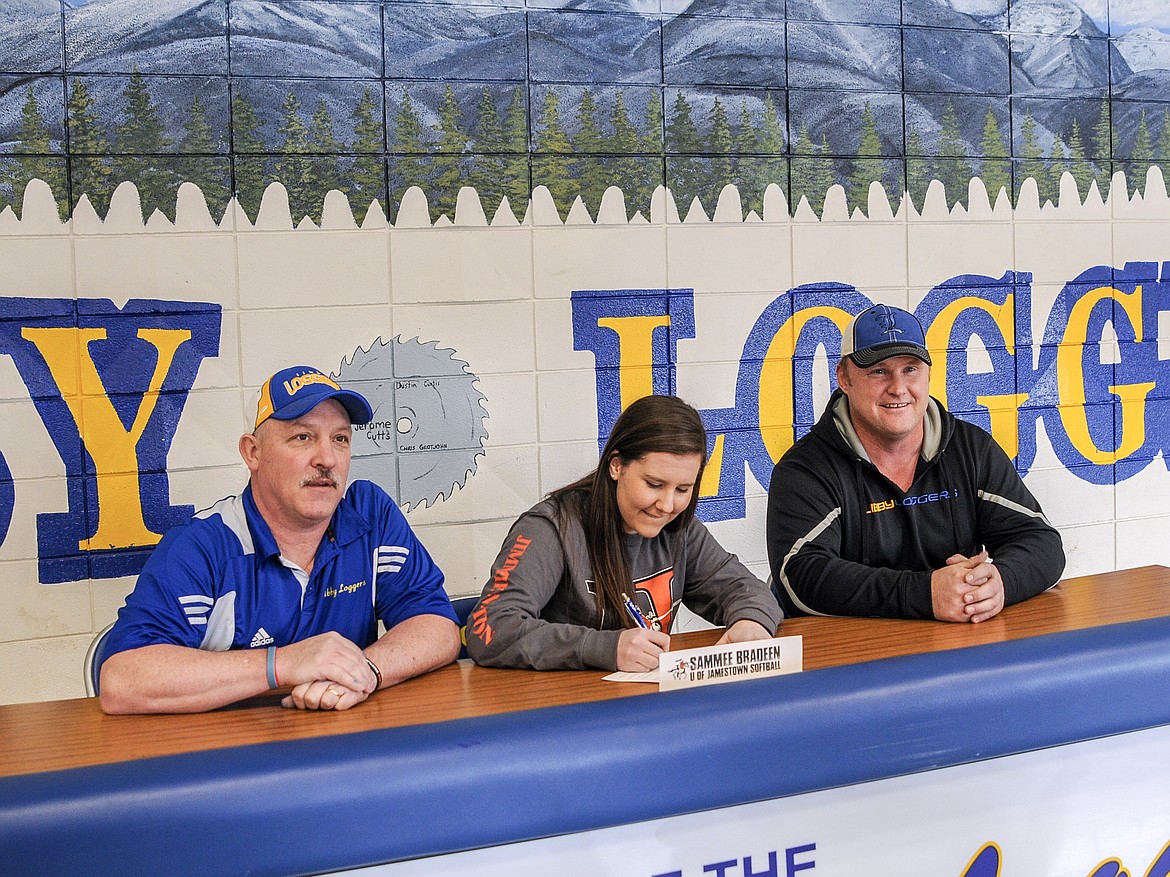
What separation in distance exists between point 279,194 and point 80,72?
54cm

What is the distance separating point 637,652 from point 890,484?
2.87 ft

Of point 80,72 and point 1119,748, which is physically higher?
point 80,72

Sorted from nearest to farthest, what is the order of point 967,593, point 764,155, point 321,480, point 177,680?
point 177,680
point 321,480
point 967,593
point 764,155

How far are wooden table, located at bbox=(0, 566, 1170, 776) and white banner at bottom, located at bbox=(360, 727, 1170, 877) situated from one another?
7.2 inches

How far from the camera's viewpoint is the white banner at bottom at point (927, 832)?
1.54 meters

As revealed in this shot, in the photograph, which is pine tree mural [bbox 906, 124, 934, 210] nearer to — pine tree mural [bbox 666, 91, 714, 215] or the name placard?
pine tree mural [bbox 666, 91, 714, 215]

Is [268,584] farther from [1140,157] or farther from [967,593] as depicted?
[1140,157]

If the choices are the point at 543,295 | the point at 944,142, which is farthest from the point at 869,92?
the point at 543,295

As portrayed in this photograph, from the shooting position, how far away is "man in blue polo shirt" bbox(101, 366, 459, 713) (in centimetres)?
167

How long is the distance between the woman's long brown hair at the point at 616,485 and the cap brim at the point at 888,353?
477 millimetres

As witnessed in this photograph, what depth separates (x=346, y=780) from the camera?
55.6 inches

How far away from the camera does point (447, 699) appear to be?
168cm

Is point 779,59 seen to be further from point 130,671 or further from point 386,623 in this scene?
point 130,671

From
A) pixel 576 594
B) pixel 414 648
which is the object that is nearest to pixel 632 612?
pixel 576 594
